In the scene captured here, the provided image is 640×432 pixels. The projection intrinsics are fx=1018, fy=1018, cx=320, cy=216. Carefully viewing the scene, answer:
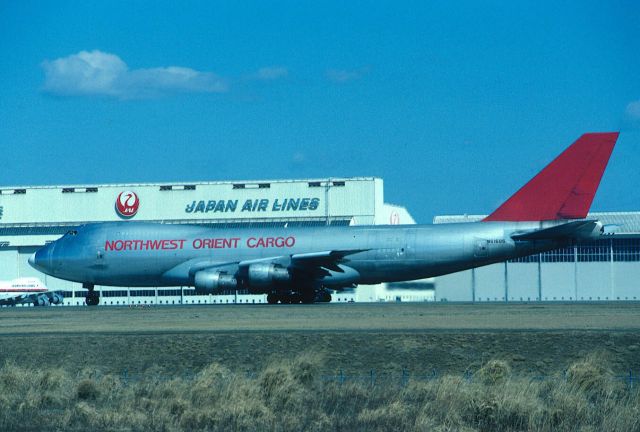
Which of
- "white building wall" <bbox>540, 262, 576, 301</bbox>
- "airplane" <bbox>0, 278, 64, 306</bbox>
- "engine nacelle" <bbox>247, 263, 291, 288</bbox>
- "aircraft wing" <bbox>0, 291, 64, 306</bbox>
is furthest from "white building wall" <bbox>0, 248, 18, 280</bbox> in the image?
"white building wall" <bbox>540, 262, 576, 301</bbox>

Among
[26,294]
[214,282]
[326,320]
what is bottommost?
[326,320]

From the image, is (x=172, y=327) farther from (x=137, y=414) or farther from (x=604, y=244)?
(x=604, y=244)

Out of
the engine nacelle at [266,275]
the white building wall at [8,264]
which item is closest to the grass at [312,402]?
the engine nacelle at [266,275]

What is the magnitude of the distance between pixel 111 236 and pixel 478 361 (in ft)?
→ 111

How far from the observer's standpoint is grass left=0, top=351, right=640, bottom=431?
1717 centimetres

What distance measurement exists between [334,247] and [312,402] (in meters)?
31.2

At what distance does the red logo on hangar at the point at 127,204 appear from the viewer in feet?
242

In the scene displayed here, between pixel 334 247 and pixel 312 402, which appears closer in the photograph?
pixel 312 402

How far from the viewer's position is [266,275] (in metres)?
49.8

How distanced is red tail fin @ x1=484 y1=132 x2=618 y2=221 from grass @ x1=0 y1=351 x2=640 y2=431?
1025 inches

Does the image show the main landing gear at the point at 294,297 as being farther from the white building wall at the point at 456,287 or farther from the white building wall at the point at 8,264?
the white building wall at the point at 8,264

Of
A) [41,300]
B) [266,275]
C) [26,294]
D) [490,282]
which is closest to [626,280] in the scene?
[490,282]

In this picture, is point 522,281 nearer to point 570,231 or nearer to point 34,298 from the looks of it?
point 570,231

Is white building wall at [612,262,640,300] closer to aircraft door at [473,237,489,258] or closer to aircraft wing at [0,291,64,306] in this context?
aircraft door at [473,237,489,258]
